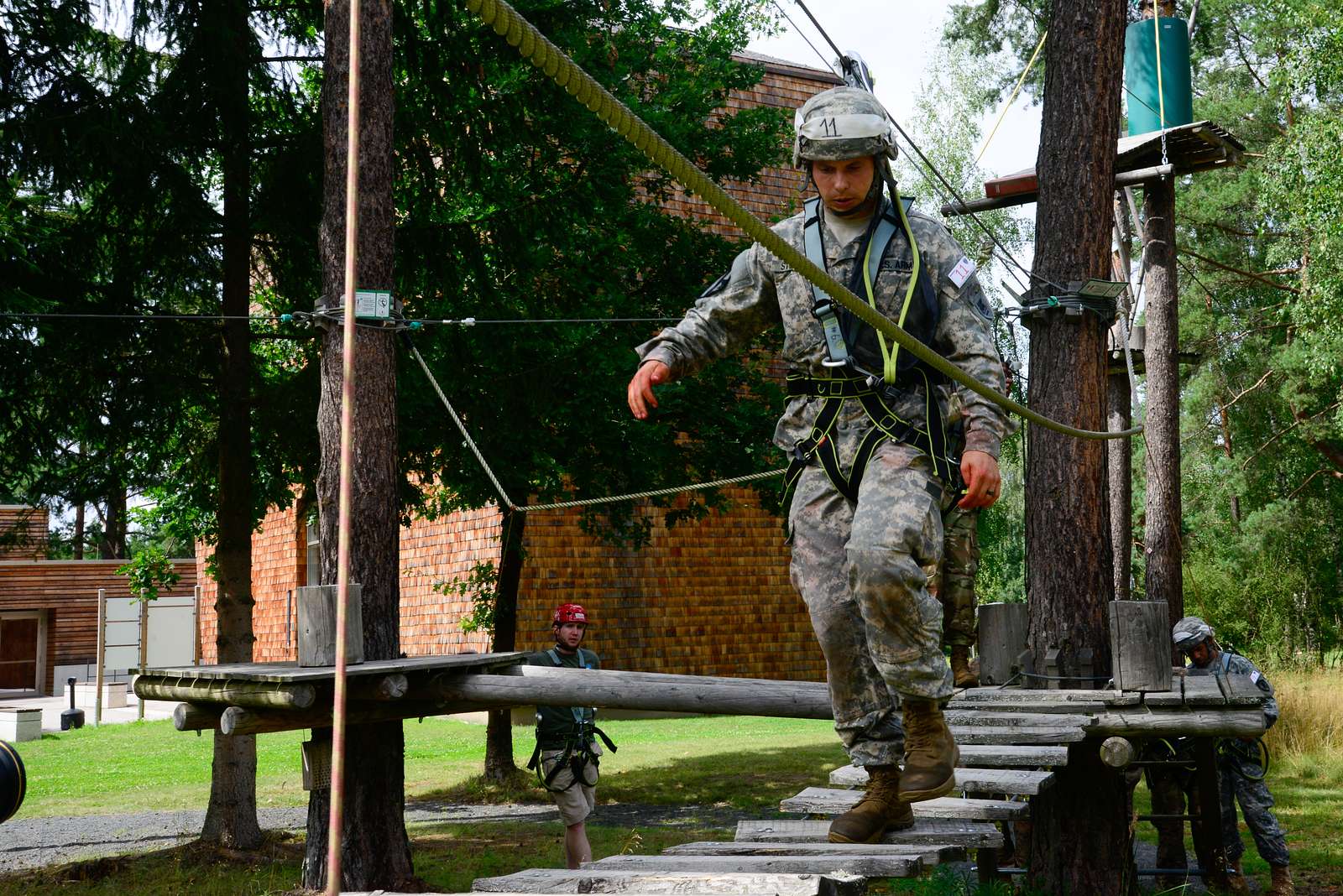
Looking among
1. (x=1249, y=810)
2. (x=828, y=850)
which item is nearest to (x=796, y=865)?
(x=828, y=850)

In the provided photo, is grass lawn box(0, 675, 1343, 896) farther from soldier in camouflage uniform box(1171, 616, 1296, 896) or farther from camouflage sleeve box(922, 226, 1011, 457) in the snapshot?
camouflage sleeve box(922, 226, 1011, 457)

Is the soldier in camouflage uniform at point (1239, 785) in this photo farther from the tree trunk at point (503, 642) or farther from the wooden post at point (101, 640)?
the wooden post at point (101, 640)

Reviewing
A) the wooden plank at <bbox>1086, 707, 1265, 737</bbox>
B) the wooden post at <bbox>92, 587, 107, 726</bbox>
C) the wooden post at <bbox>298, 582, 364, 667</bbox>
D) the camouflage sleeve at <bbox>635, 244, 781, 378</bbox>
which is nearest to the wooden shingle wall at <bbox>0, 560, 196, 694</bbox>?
the wooden post at <bbox>92, 587, 107, 726</bbox>

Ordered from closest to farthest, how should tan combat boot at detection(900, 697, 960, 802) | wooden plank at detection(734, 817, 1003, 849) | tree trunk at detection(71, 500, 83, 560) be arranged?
tan combat boot at detection(900, 697, 960, 802), wooden plank at detection(734, 817, 1003, 849), tree trunk at detection(71, 500, 83, 560)

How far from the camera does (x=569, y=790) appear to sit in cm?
962

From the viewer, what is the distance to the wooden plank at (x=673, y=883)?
133 inches

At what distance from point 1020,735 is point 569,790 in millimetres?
4323

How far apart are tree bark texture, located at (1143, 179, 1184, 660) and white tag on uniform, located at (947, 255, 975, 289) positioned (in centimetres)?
1232

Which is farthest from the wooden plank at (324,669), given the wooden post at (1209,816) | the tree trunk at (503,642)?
the tree trunk at (503,642)

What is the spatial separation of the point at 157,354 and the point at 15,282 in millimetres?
1322

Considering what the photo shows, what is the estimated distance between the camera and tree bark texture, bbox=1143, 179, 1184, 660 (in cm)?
1593

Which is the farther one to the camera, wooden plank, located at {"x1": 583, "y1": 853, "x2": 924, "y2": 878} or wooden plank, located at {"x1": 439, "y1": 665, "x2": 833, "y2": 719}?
wooden plank, located at {"x1": 439, "y1": 665, "x2": 833, "y2": 719}

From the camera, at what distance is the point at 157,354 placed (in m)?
11.6

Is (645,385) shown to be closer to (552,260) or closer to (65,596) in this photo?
(552,260)
